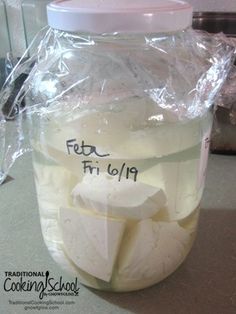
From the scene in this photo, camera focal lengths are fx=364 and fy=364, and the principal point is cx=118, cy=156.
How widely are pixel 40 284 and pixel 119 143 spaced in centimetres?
20

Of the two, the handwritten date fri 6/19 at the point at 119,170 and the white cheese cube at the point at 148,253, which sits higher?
the handwritten date fri 6/19 at the point at 119,170

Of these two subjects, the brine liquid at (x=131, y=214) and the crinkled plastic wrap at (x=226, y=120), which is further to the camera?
the crinkled plastic wrap at (x=226, y=120)

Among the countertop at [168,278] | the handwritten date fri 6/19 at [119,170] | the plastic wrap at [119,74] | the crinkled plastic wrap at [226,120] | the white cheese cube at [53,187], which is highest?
the plastic wrap at [119,74]

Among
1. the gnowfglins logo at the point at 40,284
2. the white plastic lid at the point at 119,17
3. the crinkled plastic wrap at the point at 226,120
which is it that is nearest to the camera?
the white plastic lid at the point at 119,17

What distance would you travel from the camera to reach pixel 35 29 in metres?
0.81

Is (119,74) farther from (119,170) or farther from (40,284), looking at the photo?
(40,284)

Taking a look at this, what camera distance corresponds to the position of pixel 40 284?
419 mm

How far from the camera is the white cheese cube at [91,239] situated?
35 cm

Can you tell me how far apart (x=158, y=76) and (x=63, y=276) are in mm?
254

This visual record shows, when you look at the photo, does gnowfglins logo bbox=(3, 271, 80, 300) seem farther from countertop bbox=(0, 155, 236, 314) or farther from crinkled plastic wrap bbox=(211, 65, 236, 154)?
crinkled plastic wrap bbox=(211, 65, 236, 154)

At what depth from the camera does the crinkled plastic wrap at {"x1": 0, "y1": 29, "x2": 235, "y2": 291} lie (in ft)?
1.12

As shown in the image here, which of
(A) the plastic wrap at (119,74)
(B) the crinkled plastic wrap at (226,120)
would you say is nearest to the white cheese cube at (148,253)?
(A) the plastic wrap at (119,74)

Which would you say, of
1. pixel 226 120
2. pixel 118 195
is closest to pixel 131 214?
pixel 118 195

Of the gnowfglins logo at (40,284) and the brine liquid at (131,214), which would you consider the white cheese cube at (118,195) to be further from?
the gnowfglins logo at (40,284)
